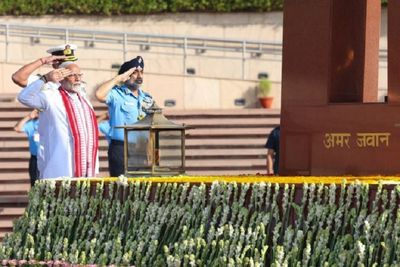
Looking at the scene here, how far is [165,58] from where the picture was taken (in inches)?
1054

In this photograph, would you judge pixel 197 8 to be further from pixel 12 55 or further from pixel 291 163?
pixel 291 163

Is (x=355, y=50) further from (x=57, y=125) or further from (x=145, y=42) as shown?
(x=145, y=42)

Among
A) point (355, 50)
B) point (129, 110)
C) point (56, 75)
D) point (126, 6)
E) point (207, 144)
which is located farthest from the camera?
point (126, 6)

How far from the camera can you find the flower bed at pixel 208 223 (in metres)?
8.80

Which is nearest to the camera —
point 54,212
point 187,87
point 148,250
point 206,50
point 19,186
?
point 148,250

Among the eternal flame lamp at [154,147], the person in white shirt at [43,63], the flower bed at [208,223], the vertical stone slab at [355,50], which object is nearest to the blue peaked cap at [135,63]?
the person in white shirt at [43,63]

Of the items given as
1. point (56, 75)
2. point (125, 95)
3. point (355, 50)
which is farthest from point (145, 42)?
point (355, 50)

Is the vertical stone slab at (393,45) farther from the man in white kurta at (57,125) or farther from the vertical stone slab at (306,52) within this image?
the man in white kurta at (57,125)

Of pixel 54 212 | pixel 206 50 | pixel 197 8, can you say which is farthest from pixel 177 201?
pixel 197 8

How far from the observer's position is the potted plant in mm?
25391

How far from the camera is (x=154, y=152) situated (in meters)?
10.7

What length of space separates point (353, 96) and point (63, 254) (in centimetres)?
211

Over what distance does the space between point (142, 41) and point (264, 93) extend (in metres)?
3.24

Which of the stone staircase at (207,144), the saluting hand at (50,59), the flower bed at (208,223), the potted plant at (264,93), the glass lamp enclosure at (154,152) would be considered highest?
the saluting hand at (50,59)
